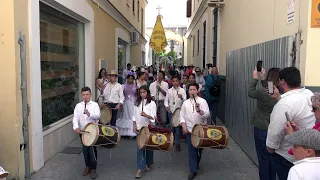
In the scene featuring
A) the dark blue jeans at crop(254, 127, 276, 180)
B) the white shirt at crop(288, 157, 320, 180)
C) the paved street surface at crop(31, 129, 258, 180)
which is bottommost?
the paved street surface at crop(31, 129, 258, 180)

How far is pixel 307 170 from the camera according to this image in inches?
76.3

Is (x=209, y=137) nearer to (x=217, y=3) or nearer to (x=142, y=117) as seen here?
(x=142, y=117)

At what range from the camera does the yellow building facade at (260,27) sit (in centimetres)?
423

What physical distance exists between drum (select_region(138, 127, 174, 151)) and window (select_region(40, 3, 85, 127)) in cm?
234

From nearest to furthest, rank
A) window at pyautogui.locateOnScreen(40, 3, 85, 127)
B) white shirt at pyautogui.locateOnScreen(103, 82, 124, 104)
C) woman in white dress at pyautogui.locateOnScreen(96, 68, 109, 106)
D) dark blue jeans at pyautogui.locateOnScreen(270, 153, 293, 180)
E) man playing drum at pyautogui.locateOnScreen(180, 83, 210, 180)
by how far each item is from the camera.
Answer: dark blue jeans at pyautogui.locateOnScreen(270, 153, 293, 180)
man playing drum at pyautogui.locateOnScreen(180, 83, 210, 180)
window at pyautogui.locateOnScreen(40, 3, 85, 127)
white shirt at pyautogui.locateOnScreen(103, 82, 124, 104)
woman in white dress at pyautogui.locateOnScreen(96, 68, 109, 106)

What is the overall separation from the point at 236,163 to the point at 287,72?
3.32 metres

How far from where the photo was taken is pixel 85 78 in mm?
8742

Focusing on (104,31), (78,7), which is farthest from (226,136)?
(104,31)

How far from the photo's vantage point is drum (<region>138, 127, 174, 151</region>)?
490 cm

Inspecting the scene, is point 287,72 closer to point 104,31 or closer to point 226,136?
point 226,136

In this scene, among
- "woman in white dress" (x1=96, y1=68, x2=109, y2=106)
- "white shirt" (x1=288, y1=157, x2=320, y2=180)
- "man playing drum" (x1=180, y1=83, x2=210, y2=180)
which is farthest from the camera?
"woman in white dress" (x1=96, y1=68, x2=109, y2=106)

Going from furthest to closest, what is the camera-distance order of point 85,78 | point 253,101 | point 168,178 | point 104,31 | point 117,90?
point 104,31, point 85,78, point 117,90, point 253,101, point 168,178

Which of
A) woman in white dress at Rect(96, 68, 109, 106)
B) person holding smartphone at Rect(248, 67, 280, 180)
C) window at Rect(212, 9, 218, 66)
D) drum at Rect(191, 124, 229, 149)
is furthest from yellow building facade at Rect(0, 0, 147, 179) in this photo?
window at Rect(212, 9, 218, 66)

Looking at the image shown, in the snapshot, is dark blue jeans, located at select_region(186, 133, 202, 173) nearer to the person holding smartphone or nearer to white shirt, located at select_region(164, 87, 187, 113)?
the person holding smartphone
